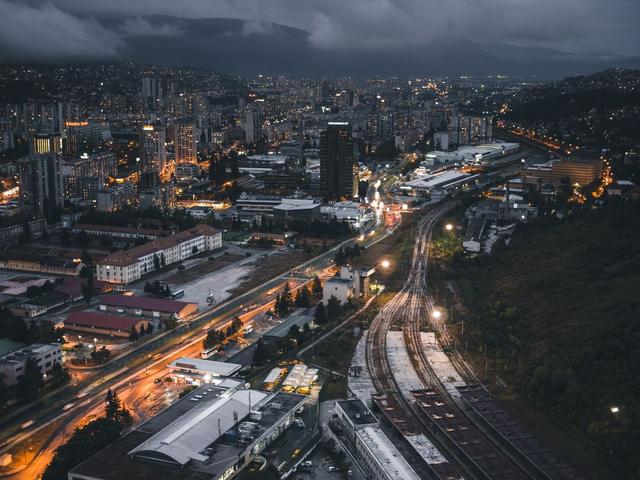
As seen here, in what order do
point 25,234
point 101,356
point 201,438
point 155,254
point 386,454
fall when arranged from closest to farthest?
point 386,454
point 201,438
point 101,356
point 155,254
point 25,234

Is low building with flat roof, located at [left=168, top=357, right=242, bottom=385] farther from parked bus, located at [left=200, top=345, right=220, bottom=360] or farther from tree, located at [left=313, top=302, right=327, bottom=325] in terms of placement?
tree, located at [left=313, top=302, right=327, bottom=325]

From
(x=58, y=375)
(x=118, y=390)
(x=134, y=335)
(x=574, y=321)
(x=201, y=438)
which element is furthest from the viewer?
(x=134, y=335)

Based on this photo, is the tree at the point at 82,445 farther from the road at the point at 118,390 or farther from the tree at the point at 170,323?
the tree at the point at 170,323

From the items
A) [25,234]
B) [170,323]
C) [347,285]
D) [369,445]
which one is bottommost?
[369,445]

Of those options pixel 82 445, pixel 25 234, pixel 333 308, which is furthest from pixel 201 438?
pixel 25 234

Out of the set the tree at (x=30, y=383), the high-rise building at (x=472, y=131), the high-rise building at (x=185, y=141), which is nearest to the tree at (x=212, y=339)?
the tree at (x=30, y=383)

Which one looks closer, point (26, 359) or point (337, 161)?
point (26, 359)

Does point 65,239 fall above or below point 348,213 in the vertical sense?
below

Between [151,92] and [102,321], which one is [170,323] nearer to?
[102,321]
